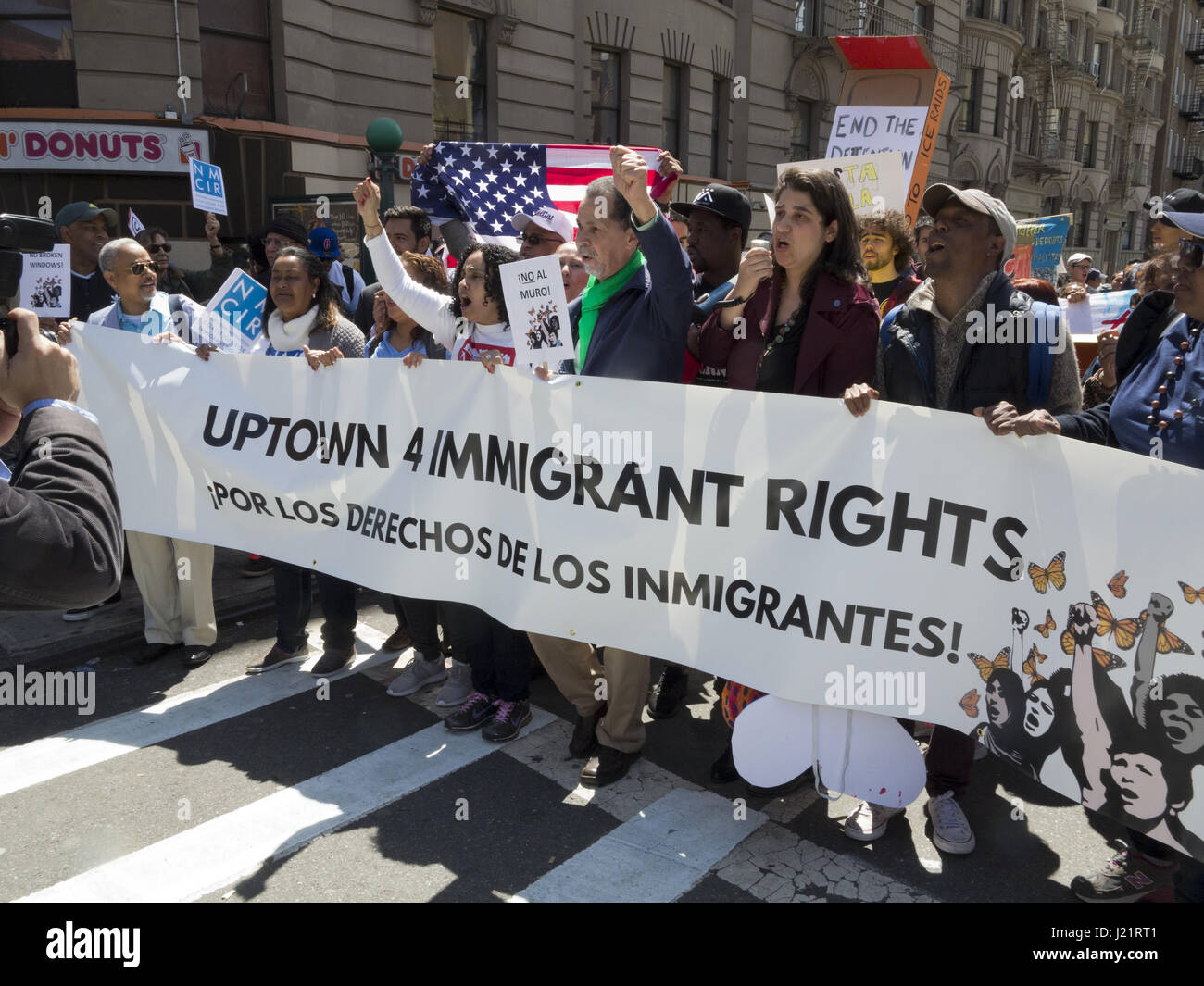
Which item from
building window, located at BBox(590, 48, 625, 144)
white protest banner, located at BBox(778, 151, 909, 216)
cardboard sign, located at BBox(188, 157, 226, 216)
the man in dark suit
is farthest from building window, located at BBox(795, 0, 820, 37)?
the man in dark suit

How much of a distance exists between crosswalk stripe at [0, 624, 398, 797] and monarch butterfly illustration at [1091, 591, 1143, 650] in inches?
144

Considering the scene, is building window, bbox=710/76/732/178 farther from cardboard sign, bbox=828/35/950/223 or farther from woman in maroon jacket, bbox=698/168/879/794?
woman in maroon jacket, bbox=698/168/879/794

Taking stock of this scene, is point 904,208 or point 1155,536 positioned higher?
point 904,208

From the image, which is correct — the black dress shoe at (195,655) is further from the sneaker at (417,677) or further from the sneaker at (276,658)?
the sneaker at (417,677)

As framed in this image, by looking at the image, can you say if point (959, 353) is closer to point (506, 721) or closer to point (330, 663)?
point (506, 721)

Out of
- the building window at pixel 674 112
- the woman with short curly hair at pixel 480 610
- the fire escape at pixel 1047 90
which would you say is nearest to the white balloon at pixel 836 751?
the woman with short curly hair at pixel 480 610

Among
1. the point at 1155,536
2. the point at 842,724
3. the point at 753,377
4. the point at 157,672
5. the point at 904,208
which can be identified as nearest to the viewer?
the point at 1155,536

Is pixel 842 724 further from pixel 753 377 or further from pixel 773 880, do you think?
pixel 753 377

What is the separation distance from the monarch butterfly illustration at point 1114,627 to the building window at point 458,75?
573 inches

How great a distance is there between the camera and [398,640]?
5359 millimetres

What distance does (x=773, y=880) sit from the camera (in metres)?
3.18

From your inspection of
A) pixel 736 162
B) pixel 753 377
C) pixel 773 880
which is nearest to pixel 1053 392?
pixel 753 377

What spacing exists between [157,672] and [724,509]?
3413 millimetres

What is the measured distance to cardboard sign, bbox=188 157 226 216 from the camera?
7.90m
